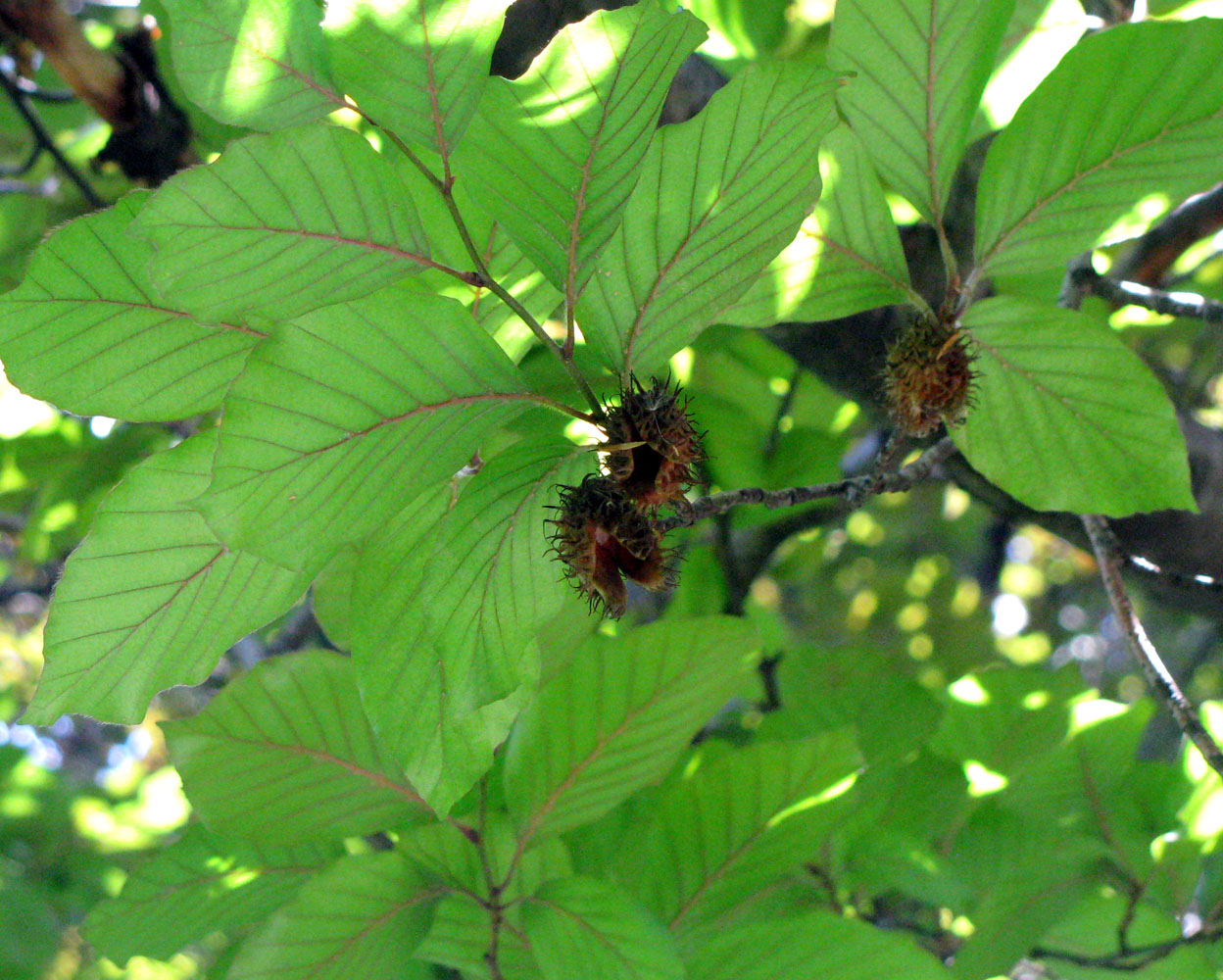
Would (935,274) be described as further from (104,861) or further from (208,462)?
(104,861)

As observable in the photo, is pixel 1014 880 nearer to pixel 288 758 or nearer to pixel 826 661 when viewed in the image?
pixel 826 661

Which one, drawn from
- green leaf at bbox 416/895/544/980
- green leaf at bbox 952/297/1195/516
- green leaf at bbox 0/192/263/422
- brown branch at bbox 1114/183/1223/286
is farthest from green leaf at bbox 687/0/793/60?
green leaf at bbox 416/895/544/980

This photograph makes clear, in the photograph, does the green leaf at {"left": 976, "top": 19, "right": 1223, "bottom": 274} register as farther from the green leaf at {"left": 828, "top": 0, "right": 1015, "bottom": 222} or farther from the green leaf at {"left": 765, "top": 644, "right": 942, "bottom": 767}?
the green leaf at {"left": 765, "top": 644, "right": 942, "bottom": 767}

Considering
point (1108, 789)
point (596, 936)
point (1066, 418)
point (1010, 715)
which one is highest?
point (1066, 418)

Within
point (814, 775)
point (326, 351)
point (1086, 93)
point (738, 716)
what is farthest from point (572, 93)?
point (738, 716)

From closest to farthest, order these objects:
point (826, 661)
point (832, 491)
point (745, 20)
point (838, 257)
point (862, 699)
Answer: point (838, 257) → point (832, 491) → point (745, 20) → point (862, 699) → point (826, 661)

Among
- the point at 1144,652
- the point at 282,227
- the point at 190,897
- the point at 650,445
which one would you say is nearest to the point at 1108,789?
the point at 1144,652

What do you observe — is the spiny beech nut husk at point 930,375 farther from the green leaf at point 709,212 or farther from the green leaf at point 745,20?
the green leaf at point 745,20
